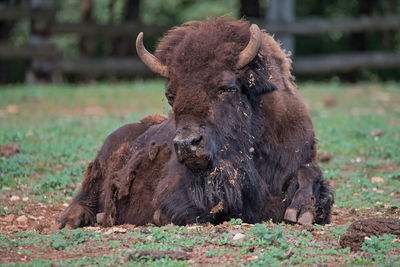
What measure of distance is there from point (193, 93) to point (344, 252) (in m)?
1.86

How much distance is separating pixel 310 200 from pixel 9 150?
497cm

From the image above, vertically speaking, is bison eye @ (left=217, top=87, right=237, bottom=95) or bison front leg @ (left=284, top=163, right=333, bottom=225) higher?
bison eye @ (left=217, top=87, right=237, bottom=95)

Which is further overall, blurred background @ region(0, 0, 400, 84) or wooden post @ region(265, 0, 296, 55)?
blurred background @ region(0, 0, 400, 84)

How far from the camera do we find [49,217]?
755 centimetres

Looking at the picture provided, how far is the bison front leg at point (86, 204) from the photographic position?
727cm

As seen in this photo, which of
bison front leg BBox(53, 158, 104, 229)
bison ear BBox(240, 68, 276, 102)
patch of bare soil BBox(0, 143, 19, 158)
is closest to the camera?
bison ear BBox(240, 68, 276, 102)

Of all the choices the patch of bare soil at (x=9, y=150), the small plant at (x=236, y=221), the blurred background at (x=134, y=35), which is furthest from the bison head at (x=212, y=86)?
the blurred background at (x=134, y=35)

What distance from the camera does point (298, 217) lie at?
6.17 m

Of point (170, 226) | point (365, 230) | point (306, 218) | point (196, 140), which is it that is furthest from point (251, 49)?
point (365, 230)

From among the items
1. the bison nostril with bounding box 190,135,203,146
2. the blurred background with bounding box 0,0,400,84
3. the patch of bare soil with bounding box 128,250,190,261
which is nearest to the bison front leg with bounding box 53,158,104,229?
the bison nostril with bounding box 190,135,203,146

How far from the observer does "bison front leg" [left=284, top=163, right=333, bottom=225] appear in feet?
20.1

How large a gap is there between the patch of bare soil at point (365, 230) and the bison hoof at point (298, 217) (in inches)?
27.4

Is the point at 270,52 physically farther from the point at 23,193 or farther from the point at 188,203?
the point at 23,193

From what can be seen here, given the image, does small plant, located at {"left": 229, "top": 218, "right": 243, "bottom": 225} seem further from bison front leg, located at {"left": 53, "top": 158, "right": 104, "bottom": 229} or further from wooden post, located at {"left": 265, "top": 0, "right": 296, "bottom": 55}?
wooden post, located at {"left": 265, "top": 0, "right": 296, "bottom": 55}
